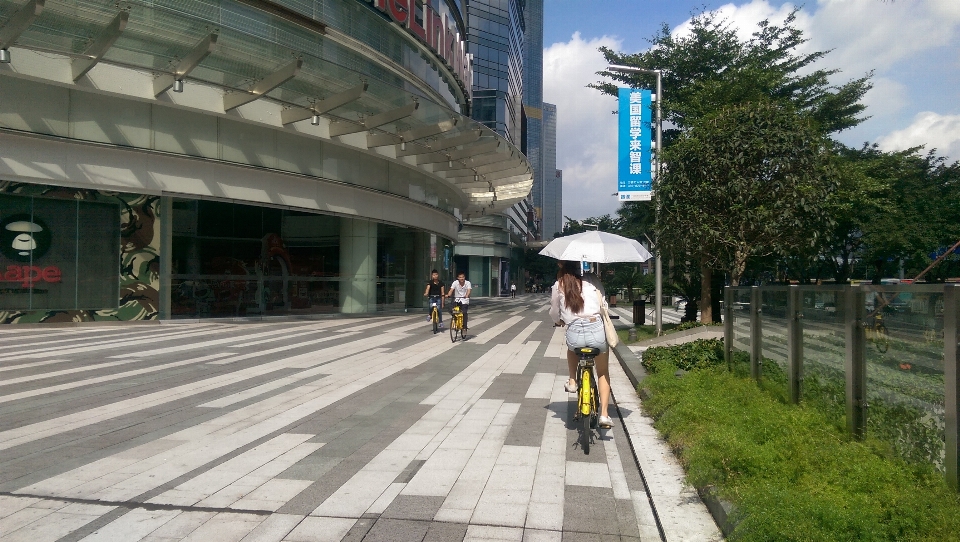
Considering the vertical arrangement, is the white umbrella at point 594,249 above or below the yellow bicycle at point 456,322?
above

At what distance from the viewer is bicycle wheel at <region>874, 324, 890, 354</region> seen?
485cm

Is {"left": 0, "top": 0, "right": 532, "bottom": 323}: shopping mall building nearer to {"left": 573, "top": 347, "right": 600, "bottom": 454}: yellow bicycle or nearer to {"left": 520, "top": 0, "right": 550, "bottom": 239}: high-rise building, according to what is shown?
{"left": 573, "top": 347, "right": 600, "bottom": 454}: yellow bicycle

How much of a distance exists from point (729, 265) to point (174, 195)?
1602 cm

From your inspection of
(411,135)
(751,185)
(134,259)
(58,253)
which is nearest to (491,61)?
(411,135)

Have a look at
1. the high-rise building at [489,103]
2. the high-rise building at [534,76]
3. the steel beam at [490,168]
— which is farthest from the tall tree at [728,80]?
the high-rise building at [534,76]

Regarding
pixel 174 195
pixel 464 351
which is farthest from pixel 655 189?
pixel 174 195

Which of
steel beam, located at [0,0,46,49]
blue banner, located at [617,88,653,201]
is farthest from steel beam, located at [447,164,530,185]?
steel beam, located at [0,0,46,49]

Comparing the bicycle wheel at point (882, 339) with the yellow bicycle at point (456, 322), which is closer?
the bicycle wheel at point (882, 339)

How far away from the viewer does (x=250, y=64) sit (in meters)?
19.7

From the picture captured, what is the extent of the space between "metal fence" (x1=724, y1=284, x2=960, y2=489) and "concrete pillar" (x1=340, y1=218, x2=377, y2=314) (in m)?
20.7

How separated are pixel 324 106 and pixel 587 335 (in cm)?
1655

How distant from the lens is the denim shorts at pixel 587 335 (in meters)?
6.63

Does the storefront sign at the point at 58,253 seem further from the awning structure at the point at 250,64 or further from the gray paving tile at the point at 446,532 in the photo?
the gray paving tile at the point at 446,532

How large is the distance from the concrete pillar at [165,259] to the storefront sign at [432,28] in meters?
10.0
